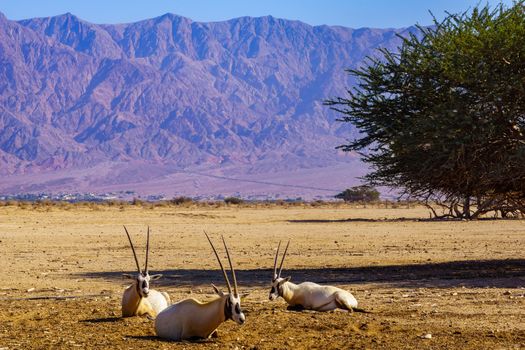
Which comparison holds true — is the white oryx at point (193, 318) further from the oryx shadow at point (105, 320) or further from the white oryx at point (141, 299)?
the oryx shadow at point (105, 320)


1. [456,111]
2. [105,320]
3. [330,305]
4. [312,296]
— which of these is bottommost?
[105,320]

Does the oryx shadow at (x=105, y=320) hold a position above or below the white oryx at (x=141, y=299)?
below

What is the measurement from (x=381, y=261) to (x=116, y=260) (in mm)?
7134

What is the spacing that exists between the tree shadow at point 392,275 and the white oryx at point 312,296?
465 cm

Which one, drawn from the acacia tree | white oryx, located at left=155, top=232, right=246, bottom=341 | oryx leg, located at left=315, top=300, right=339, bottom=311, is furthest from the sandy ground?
the acacia tree

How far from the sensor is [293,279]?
2247cm

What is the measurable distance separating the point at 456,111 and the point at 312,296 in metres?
8.37

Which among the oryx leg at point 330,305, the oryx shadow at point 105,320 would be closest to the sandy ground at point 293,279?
the oryx shadow at point 105,320

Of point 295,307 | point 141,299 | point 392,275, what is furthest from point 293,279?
point 141,299

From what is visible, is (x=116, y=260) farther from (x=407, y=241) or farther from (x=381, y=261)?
(x=407, y=241)

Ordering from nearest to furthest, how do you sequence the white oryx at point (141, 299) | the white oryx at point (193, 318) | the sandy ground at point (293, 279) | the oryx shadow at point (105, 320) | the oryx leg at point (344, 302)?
the white oryx at point (193, 318), the sandy ground at point (293, 279), the white oryx at point (141, 299), the oryx shadow at point (105, 320), the oryx leg at point (344, 302)

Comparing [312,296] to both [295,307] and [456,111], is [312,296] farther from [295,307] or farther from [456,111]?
[456,111]

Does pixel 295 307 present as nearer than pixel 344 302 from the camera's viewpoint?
No

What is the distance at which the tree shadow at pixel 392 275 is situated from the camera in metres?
21.2
